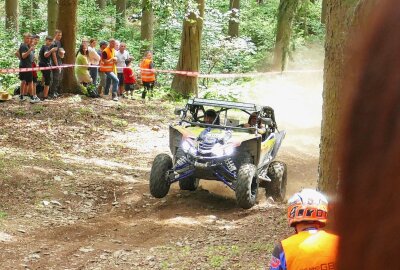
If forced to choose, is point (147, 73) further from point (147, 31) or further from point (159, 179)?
point (159, 179)

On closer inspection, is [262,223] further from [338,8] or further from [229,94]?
[229,94]

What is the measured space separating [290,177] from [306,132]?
5303 mm

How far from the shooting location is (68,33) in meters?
17.0

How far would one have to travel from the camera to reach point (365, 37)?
0.59 m

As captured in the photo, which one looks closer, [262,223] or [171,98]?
[262,223]

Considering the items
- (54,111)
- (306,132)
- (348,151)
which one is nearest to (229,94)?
(306,132)

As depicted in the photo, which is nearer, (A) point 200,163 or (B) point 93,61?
(A) point 200,163

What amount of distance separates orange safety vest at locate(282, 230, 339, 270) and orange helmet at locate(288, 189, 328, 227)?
0.09 metres

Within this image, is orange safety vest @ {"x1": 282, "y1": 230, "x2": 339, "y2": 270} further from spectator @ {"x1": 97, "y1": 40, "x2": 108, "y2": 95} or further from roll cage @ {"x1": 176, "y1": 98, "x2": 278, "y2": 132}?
spectator @ {"x1": 97, "y1": 40, "x2": 108, "y2": 95}

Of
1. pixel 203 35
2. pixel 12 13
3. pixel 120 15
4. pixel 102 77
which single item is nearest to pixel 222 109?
pixel 102 77

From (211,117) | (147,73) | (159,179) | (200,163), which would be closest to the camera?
(200,163)

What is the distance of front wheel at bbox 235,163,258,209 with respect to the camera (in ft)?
30.3

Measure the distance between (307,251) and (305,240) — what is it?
10 cm

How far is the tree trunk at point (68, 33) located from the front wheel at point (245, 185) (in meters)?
9.29
